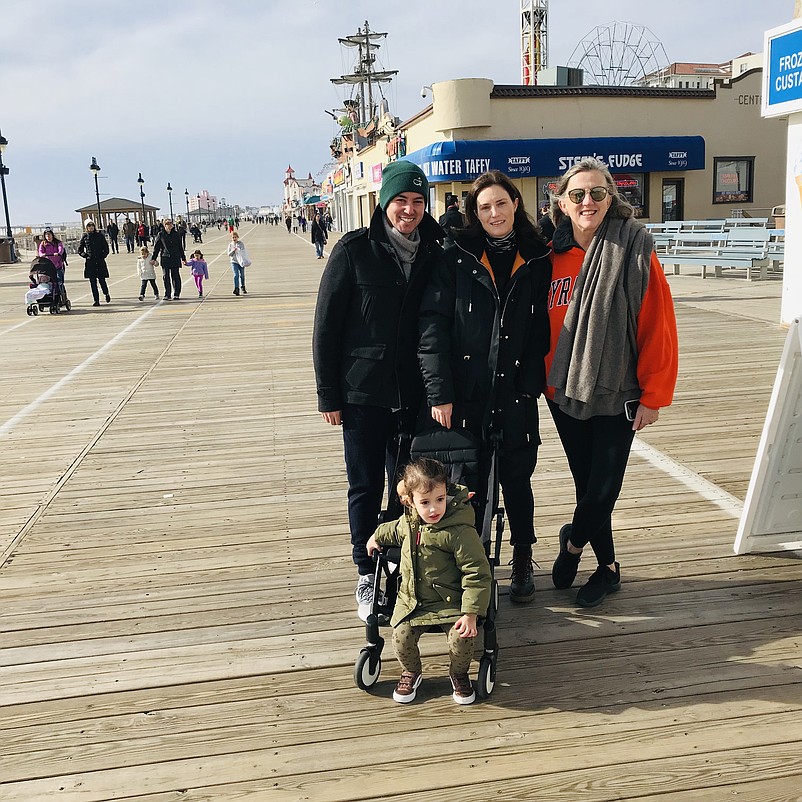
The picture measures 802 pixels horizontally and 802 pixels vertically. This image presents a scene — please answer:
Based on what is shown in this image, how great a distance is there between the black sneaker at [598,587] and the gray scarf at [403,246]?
1.64m

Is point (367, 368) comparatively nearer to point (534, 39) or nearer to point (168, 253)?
point (168, 253)

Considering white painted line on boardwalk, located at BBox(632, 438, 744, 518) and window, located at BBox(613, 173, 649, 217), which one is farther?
window, located at BBox(613, 173, 649, 217)

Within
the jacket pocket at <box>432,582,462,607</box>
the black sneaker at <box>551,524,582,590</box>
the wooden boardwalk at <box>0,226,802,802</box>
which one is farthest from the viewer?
the black sneaker at <box>551,524,582,590</box>

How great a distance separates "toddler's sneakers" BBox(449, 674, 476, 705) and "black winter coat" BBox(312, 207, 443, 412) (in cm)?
113

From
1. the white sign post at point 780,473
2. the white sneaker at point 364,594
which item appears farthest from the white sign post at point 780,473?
the white sneaker at point 364,594

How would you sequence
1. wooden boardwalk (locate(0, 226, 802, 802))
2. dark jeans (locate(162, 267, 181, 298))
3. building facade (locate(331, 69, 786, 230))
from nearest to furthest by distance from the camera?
wooden boardwalk (locate(0, 226, 802, 802)) → dark jeans (locate(162, 267, 181, 298)) → building facade (locate(331, 69, 786, 230))

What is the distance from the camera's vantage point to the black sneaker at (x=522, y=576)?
377 cm

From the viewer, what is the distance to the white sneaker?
143 inches

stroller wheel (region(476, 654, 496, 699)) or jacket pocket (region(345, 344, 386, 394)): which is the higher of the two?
jacket pocket (region(345, 344, 386, 394))

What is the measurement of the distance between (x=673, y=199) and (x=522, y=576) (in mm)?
26660

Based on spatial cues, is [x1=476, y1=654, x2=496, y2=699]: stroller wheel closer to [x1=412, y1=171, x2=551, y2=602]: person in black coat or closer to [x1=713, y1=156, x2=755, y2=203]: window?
[x1=412, y1=171, x2=551, y2=602]: person in black coat

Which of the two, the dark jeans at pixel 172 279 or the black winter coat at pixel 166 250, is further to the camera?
the dark jeans at pixel 172 279

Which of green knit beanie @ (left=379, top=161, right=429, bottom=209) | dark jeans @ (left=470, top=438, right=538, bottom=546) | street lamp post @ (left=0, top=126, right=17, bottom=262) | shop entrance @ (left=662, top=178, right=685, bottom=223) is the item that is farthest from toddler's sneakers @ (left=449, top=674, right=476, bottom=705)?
street lamp post @ (left=0, top=126, right=17, bottom=262)

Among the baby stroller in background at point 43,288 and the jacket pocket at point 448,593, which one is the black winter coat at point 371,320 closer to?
the jacket pocket at point 448,593
